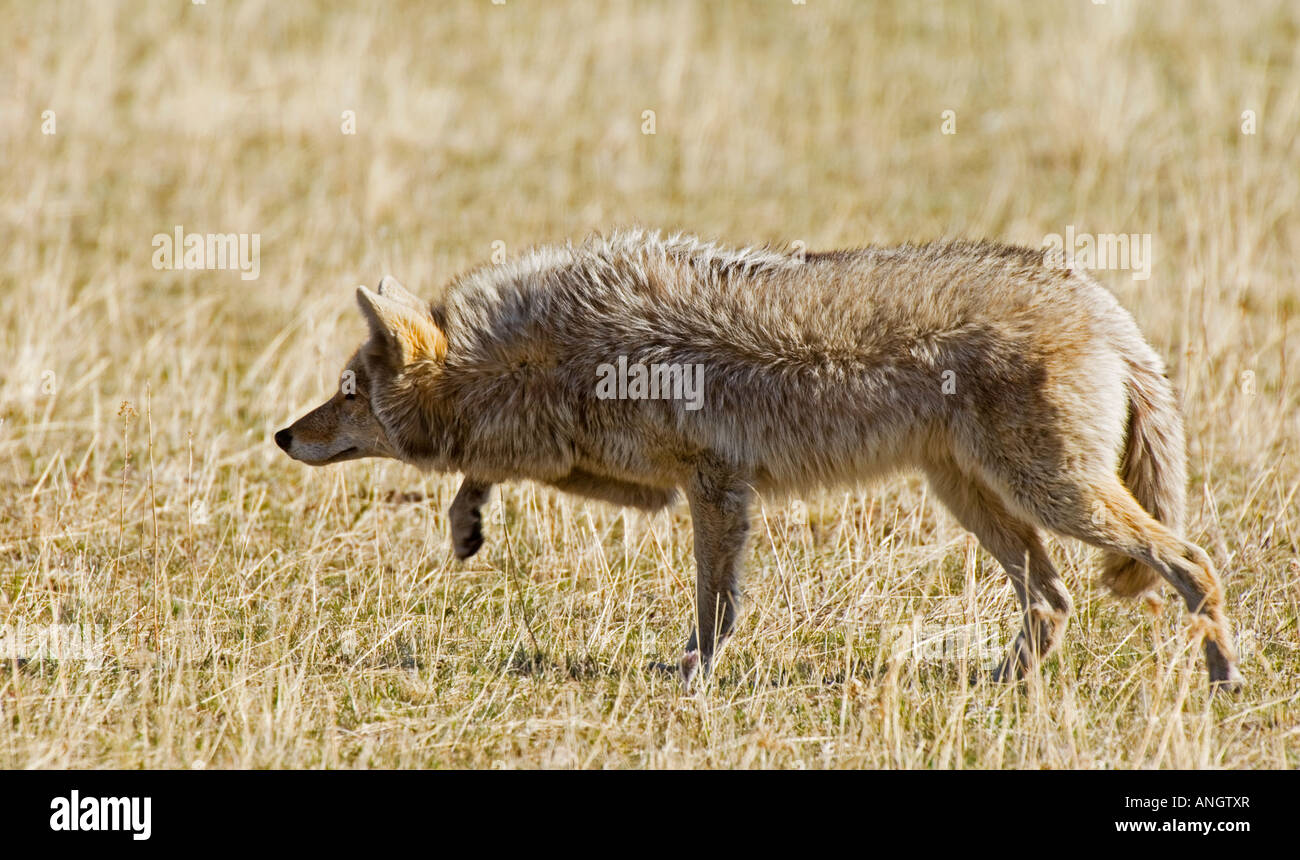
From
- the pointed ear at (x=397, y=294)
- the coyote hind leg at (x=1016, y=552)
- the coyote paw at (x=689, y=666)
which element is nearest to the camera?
the coyote paw at (x=689, y=666)

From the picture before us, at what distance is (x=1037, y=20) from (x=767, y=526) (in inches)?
531

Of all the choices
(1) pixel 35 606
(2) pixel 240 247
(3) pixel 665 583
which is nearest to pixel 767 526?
(3) pixel 665 583

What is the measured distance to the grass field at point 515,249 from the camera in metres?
6.02

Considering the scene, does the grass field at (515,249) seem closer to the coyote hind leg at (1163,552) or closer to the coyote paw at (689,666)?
the coyote paw at (689,666)

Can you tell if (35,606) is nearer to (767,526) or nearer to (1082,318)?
(767,526)

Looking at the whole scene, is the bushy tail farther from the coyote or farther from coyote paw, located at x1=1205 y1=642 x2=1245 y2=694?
coyote paw, located at x1=1205 y1=642 x2=1245 y2=694

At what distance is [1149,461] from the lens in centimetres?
654

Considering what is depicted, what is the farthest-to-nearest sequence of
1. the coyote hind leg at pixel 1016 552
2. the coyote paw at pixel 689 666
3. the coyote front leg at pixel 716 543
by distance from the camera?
the coyote hind leg at pixel 1016 552 < the coyote front leg at pixel 716 543 < the coyote paw at pixel 689 666

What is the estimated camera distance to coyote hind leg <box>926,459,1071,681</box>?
668cm

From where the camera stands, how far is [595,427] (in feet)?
21.8

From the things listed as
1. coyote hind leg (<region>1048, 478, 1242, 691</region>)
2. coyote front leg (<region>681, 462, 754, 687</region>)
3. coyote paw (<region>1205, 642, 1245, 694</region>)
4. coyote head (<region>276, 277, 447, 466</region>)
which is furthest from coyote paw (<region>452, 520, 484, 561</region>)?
coyote paw (<region>1205, 642, 1245, 694</region>)

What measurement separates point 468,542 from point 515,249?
6522 mm

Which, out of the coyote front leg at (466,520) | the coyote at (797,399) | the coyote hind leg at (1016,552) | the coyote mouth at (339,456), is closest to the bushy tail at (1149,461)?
the coyote at (797,399)

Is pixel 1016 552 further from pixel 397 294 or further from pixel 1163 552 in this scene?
pixel 397 294
